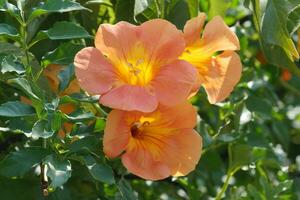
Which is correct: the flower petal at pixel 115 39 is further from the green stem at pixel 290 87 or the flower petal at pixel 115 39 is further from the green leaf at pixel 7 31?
the green stem at pixel 290 87

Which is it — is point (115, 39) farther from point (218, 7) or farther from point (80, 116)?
point (218, 7)

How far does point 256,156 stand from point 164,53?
18.1 inches

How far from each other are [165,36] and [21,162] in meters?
0.26

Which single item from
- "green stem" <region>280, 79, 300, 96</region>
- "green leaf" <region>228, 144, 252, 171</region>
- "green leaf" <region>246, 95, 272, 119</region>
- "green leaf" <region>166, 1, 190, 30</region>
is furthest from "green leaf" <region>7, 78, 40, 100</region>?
"green stem" <region>280, 79, 300, 96</region>

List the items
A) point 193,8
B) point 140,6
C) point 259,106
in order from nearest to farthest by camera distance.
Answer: point 140,6, point 193,8, point 259,106

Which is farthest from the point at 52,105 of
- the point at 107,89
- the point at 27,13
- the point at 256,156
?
the point at 256,156

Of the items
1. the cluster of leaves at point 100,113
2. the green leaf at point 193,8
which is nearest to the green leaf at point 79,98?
the cluster of leaves at point 100,113

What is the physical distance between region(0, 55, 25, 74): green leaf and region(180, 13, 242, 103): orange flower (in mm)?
241

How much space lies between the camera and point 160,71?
3.57 ft

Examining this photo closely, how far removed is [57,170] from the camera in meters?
1.00

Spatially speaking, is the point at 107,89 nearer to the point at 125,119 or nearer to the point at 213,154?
the point at 125,119

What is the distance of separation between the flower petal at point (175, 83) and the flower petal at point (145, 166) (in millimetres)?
90

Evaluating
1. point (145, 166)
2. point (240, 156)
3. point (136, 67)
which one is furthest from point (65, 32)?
point (240, 156)

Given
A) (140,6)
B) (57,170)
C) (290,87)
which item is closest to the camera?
(57,170)
